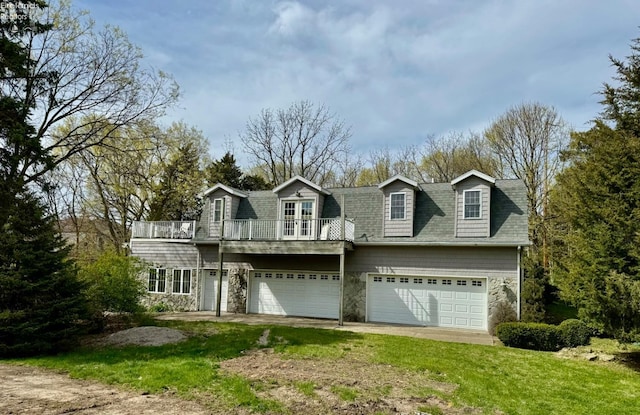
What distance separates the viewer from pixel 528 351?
1095 cm

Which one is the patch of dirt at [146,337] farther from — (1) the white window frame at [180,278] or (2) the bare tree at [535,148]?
(2) the bare tree at [535,148]

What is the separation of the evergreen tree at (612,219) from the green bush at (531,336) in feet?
4.03

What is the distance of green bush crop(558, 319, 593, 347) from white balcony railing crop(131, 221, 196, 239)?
15272mm

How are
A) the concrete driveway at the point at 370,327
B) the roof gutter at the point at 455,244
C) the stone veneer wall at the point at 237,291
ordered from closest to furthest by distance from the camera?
the concrete driveway at the point at 370,327
the roof gutter at the point at 455,244
the stone veneer wall at the point at 237,291

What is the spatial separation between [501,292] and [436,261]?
2.40 meters

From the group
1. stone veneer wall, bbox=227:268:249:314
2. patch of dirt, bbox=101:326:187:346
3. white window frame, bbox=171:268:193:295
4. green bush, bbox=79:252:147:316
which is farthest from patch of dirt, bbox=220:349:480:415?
white window frame, bbox=171:268:193:295

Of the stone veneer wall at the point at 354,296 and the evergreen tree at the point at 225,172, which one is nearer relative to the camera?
the stone veneer wall at the point at 354,296

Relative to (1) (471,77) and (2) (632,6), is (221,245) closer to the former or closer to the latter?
(1) (471,77)

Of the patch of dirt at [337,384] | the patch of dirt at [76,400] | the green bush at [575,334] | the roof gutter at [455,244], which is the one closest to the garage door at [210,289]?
the roof gutter at [455,244]

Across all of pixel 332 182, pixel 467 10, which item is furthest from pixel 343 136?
pixel 467 10

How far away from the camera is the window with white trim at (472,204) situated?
49.0 feet

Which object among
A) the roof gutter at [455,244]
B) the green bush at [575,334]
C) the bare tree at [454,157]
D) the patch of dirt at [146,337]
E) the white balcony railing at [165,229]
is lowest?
the patch of dirt at [146,337]

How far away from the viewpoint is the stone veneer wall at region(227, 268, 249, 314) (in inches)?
716

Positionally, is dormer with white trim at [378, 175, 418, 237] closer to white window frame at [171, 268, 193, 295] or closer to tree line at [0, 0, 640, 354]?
tree line at [0, 0, 640, 354]
